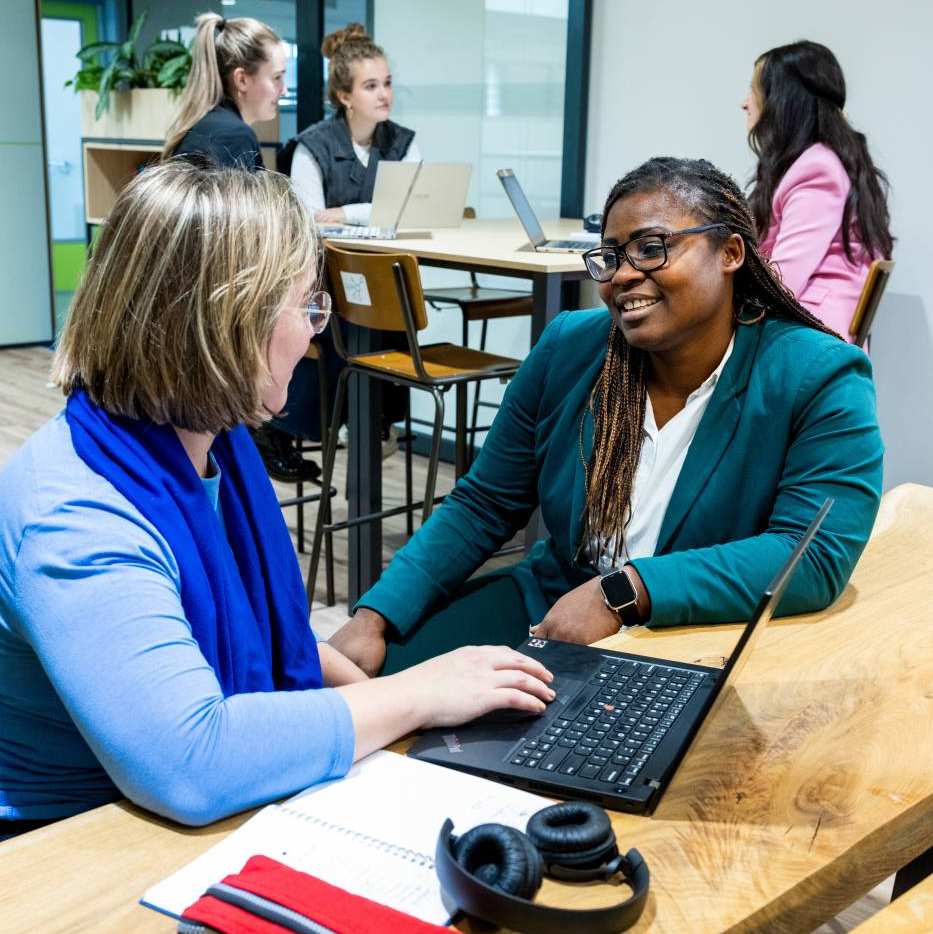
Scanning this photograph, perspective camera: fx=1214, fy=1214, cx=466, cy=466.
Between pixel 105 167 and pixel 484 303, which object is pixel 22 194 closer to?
pixel 105 167

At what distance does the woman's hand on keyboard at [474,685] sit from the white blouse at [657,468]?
1.69 ft

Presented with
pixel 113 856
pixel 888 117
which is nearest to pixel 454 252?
pixel 888 117

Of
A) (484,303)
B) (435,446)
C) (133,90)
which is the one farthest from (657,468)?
(133,90)

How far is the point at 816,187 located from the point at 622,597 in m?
2.12

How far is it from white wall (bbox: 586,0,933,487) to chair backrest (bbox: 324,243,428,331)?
1.55 meters

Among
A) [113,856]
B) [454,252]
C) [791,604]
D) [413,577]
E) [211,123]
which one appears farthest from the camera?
[211,123]

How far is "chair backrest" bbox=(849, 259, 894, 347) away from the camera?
8.98 feet

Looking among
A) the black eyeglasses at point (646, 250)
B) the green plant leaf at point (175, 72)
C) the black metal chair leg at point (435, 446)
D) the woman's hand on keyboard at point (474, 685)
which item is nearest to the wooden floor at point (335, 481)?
the black metal chair leg at point (435, 446)

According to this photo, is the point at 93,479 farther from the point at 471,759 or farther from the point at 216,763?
the point at 471,759

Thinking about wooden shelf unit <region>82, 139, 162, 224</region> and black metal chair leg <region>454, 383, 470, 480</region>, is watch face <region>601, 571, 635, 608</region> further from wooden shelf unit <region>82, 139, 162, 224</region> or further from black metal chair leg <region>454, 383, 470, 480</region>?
wooden shelf unit <region>82, 139, 162, 224</region>

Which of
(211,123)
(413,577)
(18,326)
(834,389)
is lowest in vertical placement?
(18,326)

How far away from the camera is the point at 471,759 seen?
3.30 ft

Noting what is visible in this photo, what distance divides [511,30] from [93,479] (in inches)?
156

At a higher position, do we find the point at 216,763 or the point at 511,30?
the point at 511,30
